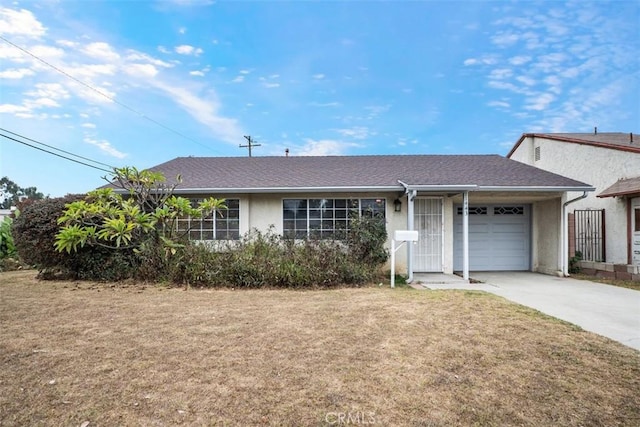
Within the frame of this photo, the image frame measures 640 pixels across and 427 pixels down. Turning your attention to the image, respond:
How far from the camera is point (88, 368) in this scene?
12.0ft

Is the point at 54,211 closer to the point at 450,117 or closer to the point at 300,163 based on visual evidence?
the point at 300,163

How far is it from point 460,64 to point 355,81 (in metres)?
4.14

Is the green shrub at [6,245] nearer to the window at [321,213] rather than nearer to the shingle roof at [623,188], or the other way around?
the window at [321,213]

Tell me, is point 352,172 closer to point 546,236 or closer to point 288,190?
point 288,190

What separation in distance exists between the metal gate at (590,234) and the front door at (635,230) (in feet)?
4.00

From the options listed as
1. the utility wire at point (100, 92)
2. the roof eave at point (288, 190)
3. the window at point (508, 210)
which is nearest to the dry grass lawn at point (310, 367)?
the roof eave at point (288, 190)

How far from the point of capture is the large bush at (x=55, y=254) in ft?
30.3

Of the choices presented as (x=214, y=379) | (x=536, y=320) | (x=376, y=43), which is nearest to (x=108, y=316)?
(x=214, y=379)

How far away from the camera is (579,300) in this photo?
7.09m

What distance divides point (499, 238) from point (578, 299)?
16.0 ft

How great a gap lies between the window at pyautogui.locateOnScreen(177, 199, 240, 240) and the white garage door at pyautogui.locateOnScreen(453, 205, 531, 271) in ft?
24.3

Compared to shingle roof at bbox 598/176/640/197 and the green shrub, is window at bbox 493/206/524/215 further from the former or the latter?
the green shrub

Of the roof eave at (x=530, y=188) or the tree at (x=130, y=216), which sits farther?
the roof eave at (x=530, y=188)

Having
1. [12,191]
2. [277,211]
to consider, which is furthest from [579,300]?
[12,191]
